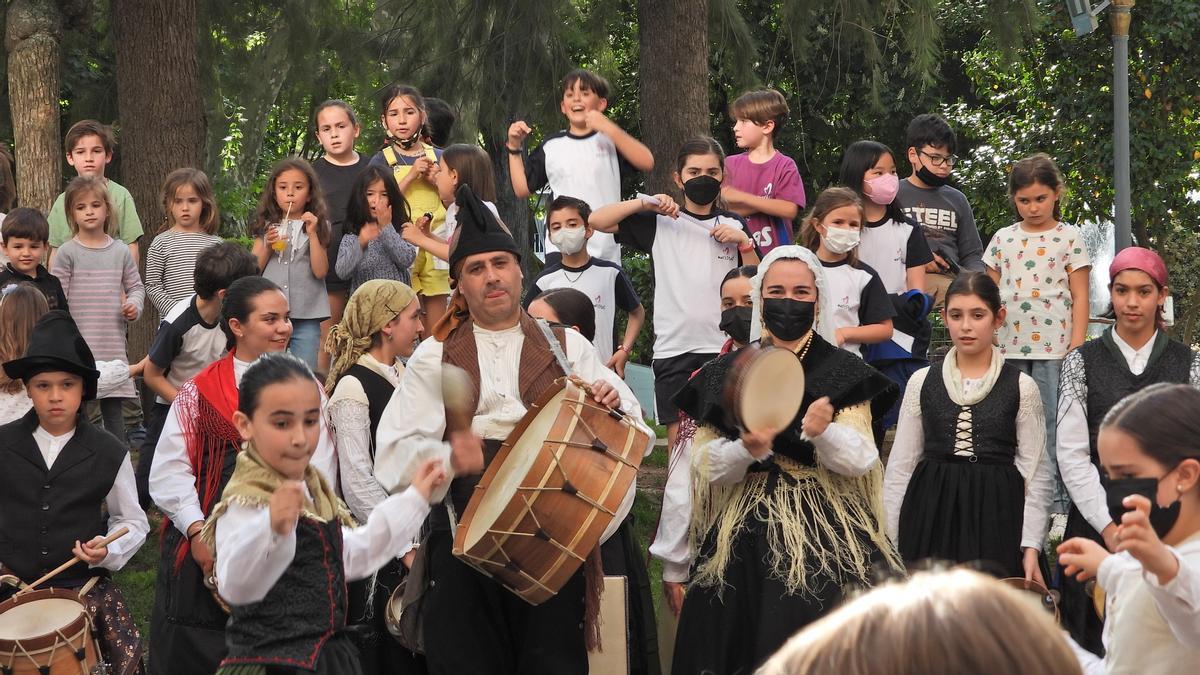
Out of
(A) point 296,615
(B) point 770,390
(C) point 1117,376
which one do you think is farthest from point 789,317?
(A) point 296,615

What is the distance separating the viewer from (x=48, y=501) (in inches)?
230

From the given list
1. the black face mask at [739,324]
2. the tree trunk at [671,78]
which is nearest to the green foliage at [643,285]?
the tree trunk at [671,78]

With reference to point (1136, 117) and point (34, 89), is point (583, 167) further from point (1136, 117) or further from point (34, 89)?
point (1136, 117)

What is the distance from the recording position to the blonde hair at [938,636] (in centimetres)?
145

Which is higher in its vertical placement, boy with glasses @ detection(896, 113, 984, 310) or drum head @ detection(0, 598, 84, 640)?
boy with glasses @ detection(896, 113, 984, 310)

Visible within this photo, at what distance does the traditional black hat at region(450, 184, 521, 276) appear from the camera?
5238mm

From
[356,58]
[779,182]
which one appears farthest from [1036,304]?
[356,58]

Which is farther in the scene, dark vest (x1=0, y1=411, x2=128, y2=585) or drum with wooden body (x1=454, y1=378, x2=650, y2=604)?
dark vest (x1=0, y1=411, x2=128, y2=585)

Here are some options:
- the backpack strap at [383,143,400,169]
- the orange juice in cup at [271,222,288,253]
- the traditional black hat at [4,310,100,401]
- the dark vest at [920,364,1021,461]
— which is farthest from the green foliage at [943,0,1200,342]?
the traditional black hat at [4,310,100,401]

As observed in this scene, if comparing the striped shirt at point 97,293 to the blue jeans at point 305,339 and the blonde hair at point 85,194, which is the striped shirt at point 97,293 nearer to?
the blonde hair at point 85,194

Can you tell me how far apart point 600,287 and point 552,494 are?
12.2 ft

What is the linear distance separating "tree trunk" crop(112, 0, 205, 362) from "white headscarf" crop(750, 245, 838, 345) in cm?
617

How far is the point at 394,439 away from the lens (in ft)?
16.7

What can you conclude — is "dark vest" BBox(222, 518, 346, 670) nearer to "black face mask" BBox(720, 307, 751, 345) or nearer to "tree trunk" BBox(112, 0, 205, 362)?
"black face mask" BBox(720, 307, 751, 345)
